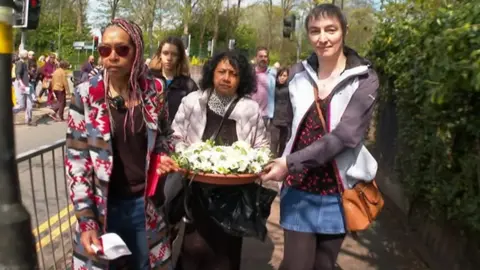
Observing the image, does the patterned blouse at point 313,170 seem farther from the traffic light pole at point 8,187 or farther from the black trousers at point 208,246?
the traffic light pole at point 8,187

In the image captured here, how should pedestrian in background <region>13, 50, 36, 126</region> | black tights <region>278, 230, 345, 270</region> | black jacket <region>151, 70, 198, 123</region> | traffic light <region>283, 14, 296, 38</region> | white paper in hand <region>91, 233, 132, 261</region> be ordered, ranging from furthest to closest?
1. traffic light <region>283, 14, 296, 38</region>
2. pedestrian in background <region>13, 50, 36, 126</region>
3. black jacket <region>151, 70, 198, 123</region>
4. black tights <region>278, 230, 345, 270</region>
5. white paper in hand <region>91, 233, 132, 261</region>

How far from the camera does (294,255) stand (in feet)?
9.07

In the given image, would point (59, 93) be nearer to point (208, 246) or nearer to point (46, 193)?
point (46, 193)

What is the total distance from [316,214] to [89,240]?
1174mm

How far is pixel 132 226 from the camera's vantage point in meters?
2.54

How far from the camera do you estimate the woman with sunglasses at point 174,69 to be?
4473mm

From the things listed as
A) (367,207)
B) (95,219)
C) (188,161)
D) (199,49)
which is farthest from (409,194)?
(199,49)

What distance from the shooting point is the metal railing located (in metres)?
3.35

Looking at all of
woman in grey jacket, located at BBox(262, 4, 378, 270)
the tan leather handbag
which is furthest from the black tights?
the tan leather handbag

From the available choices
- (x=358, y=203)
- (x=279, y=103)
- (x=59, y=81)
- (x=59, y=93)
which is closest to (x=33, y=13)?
(x=59, y=93)

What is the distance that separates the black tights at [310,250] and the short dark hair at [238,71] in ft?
3.22

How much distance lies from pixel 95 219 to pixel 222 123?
106cm

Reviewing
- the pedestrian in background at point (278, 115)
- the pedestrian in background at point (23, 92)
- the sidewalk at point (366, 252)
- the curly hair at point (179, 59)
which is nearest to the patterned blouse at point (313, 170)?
the sidewalk at point (366, 252)

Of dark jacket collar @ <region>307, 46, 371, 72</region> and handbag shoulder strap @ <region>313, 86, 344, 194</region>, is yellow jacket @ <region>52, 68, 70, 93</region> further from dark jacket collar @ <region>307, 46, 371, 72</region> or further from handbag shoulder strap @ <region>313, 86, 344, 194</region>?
handbag shoulder strap @ <region>313, 86, 344, 194</region>
